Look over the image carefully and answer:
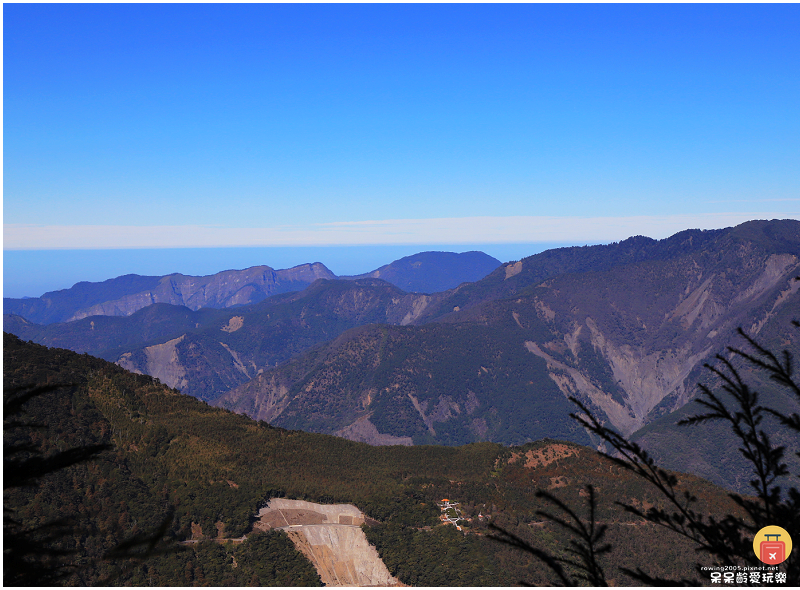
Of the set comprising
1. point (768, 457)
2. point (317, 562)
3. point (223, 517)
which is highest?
point (768, 457)

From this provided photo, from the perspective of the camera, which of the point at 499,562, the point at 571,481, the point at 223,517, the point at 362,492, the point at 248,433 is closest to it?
the point at 499,562

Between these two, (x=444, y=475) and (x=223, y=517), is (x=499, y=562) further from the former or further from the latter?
(x=223, y=517)

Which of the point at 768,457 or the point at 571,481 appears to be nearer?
the point at 768,457

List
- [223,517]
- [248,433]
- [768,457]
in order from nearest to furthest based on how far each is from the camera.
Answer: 1. [768,457]
2. [223,517]
3. [248,433]

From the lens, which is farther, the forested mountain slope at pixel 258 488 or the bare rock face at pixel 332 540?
the bare rock face at pixel 332 540

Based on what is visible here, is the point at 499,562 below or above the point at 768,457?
below

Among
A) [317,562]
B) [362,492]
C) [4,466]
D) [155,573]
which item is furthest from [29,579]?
[362,492]
